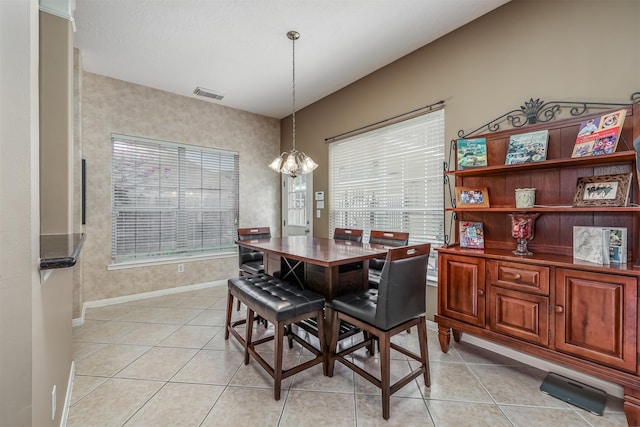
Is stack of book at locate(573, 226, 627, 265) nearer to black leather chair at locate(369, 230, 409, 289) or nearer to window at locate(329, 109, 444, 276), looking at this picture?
window at locate(329, 109, 444, 276)

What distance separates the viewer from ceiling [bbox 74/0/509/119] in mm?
2416

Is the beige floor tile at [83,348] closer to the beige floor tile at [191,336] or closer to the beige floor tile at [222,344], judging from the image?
the beige floor tile at [191,336]

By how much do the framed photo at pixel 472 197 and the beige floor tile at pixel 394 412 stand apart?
1.60 meters

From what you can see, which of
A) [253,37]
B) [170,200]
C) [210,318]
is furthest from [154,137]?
[210,318]

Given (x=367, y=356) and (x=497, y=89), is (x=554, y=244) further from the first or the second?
(x=367, y=356)

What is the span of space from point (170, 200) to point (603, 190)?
4.83 meters

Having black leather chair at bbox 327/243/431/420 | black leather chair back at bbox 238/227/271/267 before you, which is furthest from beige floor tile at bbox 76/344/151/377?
black leather chair at bbox 327/243/431/420

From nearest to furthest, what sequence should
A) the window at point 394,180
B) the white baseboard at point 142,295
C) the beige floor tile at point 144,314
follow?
the window at point 394,180 → the beige floor tile at point 144,314 → the white baseboard at point 142,295

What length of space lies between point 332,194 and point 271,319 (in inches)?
107

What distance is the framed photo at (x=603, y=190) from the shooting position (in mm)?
1737

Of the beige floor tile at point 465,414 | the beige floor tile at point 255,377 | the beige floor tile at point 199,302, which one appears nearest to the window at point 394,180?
the beige floor tile at point 465,414

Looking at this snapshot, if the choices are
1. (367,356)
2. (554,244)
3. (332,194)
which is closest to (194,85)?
(332,194)

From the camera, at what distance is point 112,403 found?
71.6 inches

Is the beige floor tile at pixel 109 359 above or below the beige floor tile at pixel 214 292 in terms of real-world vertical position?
below
